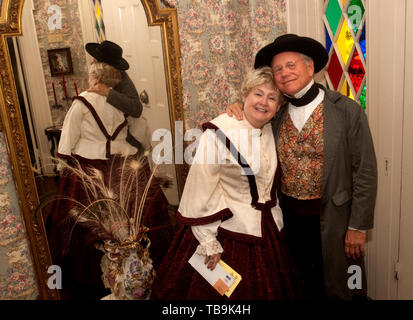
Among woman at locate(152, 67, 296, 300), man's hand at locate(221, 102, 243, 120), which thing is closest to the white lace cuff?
woman at locate(152, 67, 296, 300)

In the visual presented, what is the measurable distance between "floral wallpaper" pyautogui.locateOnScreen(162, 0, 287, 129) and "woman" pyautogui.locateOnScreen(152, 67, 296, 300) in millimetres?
660

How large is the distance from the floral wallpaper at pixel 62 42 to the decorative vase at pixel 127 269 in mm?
731

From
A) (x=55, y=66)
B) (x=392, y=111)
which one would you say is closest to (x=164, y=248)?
(x=55, y=66)

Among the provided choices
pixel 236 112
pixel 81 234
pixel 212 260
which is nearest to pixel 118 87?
pixel 236 112

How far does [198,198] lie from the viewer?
1.62 m

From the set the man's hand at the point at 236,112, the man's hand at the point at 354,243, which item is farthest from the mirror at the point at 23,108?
the man's hand at the point at 354,243

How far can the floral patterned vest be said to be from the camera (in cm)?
165

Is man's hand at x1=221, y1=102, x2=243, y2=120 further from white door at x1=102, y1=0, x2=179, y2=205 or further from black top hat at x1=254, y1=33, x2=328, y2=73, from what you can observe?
white door at x1=102, y1=0, x2=179, y2=205

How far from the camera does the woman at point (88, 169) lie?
1.95 metres

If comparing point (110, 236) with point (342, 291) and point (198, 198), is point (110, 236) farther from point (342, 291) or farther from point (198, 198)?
point (342, 291)

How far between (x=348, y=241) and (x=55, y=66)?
1.62m

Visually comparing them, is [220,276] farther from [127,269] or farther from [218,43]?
[218,43]

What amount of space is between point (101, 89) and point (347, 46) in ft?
4.19

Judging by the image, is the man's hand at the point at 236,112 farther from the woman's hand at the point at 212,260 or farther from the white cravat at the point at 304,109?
the woman's hand at the point at 212,260
